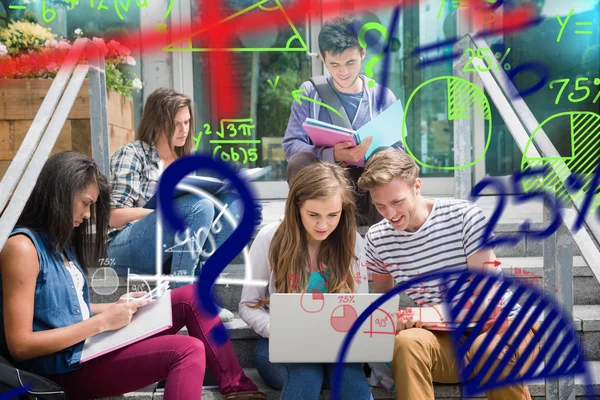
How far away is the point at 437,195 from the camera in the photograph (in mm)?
3998

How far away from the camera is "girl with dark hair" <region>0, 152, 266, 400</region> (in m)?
1.76

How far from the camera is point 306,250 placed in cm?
211

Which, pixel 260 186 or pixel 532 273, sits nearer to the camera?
pixel 532 273

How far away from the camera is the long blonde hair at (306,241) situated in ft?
6.75

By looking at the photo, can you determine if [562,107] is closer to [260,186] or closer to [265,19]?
[260,186]

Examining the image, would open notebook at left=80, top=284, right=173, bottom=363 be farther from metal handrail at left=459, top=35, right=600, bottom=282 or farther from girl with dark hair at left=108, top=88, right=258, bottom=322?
metal handrail at left=459, top=35, right=600, bottom=282

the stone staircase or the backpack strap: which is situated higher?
the backpack strap

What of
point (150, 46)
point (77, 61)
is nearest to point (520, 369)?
point (150, 46)

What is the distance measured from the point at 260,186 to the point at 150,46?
163 centimetres

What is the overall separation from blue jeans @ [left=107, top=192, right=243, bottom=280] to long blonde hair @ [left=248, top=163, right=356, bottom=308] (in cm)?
17

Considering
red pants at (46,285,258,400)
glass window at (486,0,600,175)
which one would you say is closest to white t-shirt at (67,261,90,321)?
red pants at (46,285,258,400)

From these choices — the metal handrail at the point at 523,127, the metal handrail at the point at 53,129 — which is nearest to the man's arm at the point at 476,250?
the metal handrail at the point at 523,127

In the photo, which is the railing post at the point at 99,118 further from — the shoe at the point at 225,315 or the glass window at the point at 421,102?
the glass window at the point at 421,102

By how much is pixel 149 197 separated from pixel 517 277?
125cm
